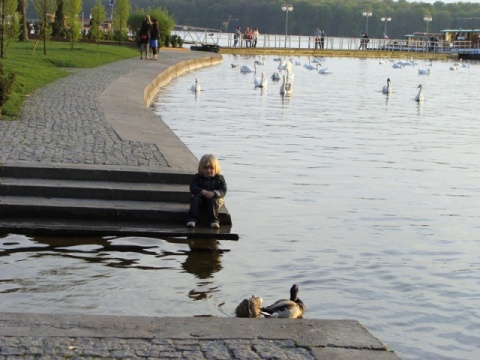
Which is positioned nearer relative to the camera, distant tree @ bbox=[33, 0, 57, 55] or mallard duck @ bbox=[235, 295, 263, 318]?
mallard duck @ bbox=[235, 295, 263, 318]

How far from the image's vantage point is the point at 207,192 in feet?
34.9

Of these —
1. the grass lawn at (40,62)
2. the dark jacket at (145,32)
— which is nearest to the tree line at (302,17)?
the grass lawn at (40,62)

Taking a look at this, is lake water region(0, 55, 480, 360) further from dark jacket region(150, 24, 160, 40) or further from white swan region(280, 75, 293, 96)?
dark jacket region(150, 24, 160, 40)

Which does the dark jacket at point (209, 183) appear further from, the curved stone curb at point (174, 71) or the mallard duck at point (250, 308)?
the curved stone curb at point (174, 71)

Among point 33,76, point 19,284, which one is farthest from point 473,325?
point 33,76

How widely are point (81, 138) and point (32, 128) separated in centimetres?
122

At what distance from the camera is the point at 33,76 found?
24625 millimetres

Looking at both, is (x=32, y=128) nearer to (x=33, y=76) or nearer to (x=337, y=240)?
(x=337, y=240)

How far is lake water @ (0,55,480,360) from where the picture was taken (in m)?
8.20

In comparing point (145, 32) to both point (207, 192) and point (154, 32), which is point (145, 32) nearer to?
point (154, 32)

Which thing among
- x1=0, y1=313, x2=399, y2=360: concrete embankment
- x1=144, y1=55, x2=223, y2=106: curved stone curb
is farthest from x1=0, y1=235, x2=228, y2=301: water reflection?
x1=144, y1=55, x2=223, y2=106: curved stone curb

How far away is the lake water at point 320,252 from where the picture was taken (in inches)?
323

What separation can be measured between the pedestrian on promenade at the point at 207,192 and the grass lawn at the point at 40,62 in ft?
21.2

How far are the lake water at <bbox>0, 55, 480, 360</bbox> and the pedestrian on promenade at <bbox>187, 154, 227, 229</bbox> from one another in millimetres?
415
